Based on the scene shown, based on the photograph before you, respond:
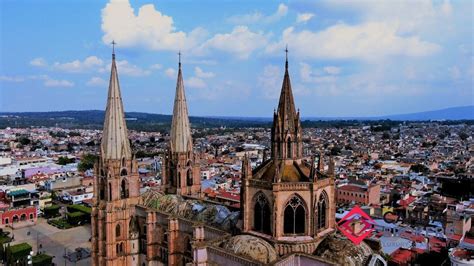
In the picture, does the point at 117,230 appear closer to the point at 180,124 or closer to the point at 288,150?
the point at 180,124

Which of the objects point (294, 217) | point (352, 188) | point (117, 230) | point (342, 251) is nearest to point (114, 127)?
point (117, 230)

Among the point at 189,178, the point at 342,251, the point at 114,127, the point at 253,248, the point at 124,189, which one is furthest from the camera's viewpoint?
the point at 189,178

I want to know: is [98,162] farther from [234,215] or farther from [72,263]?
[72,263]

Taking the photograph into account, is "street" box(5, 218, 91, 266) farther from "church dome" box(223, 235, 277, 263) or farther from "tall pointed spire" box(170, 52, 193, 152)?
"church dome" box(223, 235, 277, 263)

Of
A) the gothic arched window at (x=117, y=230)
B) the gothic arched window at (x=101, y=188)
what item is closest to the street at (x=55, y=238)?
the gothic arched window at (x=117, y=230)

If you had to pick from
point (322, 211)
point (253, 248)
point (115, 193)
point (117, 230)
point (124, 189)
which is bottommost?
point (117, 230)

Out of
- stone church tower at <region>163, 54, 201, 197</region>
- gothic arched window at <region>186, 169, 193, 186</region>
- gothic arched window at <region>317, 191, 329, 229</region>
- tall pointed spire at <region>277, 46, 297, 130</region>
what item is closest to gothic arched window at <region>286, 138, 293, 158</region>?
tall pointed spire at <region>277, 46, 297, 130</region>
